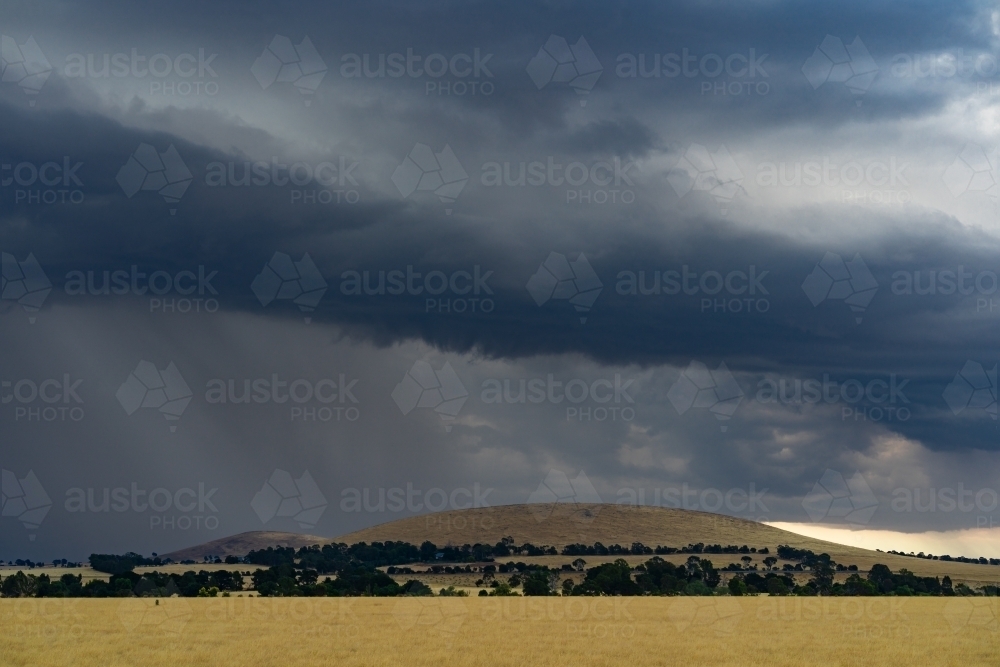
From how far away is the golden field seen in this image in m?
46.2

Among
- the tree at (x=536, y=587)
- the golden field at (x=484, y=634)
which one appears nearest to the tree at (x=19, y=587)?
the golden field at (x=484, y=634)

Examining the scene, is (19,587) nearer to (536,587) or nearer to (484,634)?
(536,587)

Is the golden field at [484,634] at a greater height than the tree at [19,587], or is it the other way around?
the golden field at [484,634]

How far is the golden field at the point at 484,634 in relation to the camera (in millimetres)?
46250

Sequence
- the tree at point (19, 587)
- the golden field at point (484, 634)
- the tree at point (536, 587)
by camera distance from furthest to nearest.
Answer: the tree at point (536, 587) < the tree at point (19, 587) < the golden field at point (484, 634)

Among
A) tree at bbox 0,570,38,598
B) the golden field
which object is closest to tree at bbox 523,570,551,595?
the golden field

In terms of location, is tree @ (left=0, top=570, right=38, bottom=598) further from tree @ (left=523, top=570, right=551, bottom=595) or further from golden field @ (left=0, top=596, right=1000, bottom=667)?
tree @ (left=523, top=570, right=551, bottom=595)

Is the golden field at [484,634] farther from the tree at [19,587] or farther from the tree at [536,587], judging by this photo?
→ the tree at [536,587]

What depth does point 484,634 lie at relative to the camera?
185ft

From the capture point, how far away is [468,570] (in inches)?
7175

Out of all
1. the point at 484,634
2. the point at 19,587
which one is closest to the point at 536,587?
the point at 19,587

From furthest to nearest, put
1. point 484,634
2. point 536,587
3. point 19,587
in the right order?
point 536,587, point 19,587, point 484,634

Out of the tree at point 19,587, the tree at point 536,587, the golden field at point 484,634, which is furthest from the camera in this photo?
the tree at point 536,587

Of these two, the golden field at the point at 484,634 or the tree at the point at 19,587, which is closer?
the golden field at the point at 484,634
